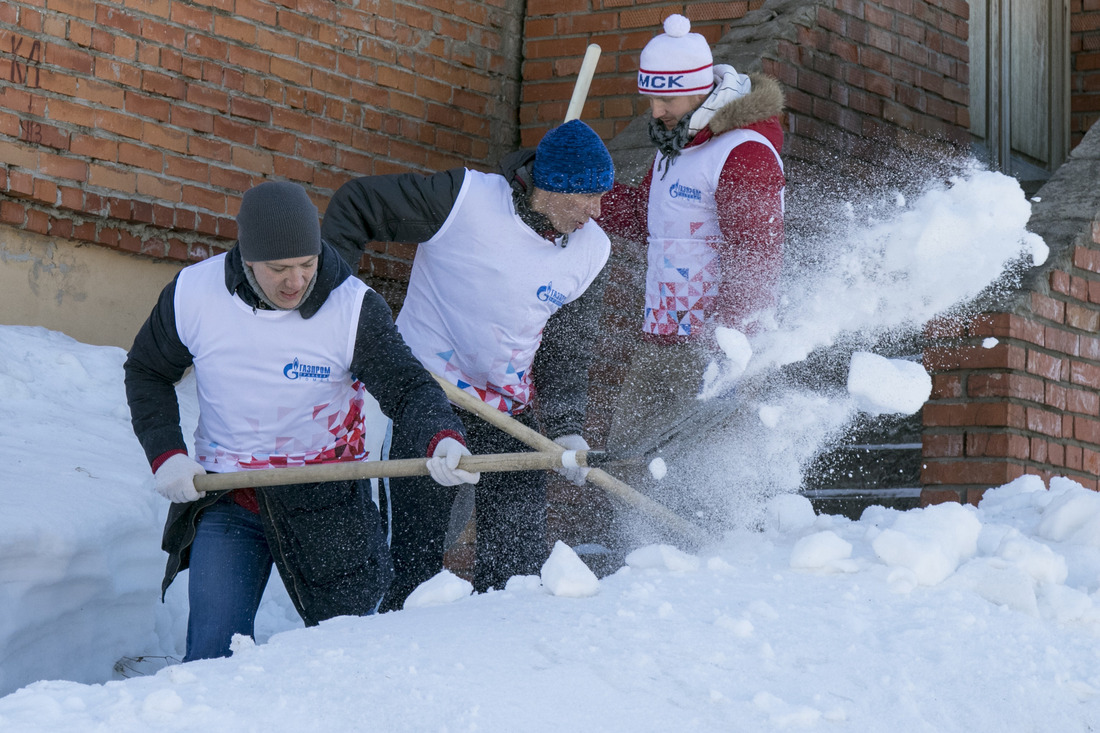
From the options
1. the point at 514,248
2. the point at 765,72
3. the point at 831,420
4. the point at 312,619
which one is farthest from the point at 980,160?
the point at 312,619

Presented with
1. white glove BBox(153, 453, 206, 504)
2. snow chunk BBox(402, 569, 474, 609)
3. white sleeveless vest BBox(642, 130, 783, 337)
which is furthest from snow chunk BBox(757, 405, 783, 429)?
white glove BBox(153, 453, 206, 504)

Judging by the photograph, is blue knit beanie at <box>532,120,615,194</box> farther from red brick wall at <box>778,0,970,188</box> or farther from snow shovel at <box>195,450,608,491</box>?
red brick wall at <box>778,0,970,188</box>

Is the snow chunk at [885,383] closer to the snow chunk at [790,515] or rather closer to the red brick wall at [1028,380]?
the snow chunk at [790,515]

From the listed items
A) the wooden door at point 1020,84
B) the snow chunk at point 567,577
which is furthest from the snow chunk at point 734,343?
the wooden door at point 1020,84

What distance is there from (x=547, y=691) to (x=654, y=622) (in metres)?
0.40

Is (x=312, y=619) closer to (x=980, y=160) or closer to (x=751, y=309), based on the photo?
(x=751, y=309)

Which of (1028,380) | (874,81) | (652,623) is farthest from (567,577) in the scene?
(874,81)

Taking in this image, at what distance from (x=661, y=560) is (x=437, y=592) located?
562 mm

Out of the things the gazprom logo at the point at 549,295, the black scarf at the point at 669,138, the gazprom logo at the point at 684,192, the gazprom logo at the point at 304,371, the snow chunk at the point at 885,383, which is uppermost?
the black scarf at the point at 669,138

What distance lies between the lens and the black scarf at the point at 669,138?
12.1ft

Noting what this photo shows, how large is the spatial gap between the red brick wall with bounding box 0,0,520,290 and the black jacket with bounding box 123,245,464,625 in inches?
71.8

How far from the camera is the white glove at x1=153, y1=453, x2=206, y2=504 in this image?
289cm

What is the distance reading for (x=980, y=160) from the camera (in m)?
6.61

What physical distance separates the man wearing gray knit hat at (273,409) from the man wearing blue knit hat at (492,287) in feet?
0.96
